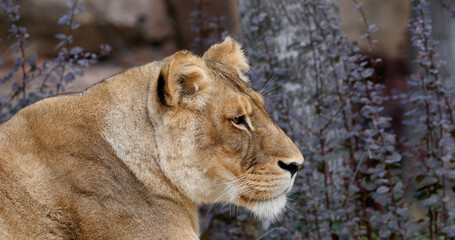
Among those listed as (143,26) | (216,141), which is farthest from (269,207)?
(143,26)

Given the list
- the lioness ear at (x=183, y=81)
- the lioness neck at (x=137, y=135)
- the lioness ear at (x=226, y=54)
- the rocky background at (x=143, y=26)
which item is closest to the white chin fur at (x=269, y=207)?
the lioness neck at (x=137, y=135)

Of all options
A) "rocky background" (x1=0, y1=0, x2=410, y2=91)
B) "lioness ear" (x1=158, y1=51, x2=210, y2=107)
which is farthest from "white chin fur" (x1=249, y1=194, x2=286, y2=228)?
"rocky background" (x1=0, y1=0, x2=410, y2=91)

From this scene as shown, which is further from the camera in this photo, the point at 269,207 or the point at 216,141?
the point at 269,207

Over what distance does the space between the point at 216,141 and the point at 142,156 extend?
0.39 metres

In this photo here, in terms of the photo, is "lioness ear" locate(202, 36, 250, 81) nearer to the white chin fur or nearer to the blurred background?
the blurred background

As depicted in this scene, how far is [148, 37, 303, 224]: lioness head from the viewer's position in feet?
10.8

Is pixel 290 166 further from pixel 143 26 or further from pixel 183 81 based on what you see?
pixel 143 26

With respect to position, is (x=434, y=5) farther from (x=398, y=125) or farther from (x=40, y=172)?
(x=40, y=172)

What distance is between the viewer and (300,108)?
5.49 m

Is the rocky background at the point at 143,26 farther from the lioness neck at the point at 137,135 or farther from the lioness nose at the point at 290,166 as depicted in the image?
the lioness nose at the point at 290,166

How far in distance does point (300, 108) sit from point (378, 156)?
1.20 meters

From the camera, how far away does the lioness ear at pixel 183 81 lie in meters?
3.20

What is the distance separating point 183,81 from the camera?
3.32 m

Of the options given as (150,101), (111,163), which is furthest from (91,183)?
(150,101)
